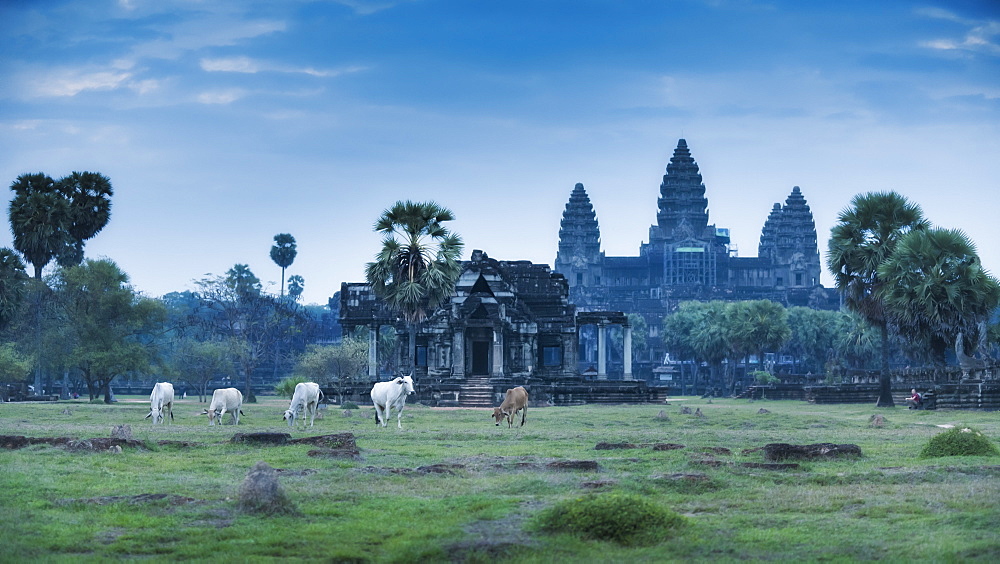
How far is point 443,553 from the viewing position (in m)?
12.3

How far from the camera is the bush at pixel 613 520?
13.4 m

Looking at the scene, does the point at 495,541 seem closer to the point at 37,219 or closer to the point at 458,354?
the point at 458,354

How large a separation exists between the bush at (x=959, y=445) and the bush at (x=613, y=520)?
1050 centimetres

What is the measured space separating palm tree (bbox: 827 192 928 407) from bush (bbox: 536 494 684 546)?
139 ft

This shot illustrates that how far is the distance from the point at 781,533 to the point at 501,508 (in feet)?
12.0

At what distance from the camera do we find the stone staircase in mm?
55594

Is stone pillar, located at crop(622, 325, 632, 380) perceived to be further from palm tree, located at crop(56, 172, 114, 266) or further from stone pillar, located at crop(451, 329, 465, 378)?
palm tree, located at crop(56, 172, 114, 266)

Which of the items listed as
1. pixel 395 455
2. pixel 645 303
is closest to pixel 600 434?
pixel 395 455

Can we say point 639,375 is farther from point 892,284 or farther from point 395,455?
point 395,455

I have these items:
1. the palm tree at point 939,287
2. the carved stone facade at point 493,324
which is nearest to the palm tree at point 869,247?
the palm tree at point 939,287

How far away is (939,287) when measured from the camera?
1916 inches

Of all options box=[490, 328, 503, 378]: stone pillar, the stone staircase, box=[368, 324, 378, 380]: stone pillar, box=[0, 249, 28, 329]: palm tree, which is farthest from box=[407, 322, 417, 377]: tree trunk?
box=[0, 249, 28, 329]: palm tree

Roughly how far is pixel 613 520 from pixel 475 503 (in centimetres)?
284

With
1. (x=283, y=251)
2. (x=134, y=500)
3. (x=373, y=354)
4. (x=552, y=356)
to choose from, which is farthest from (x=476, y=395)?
(x=283, y=251)
